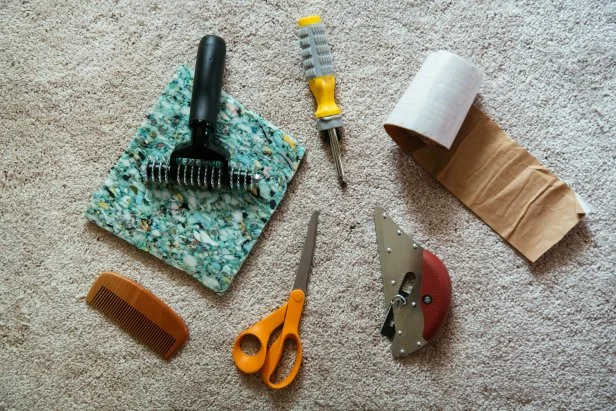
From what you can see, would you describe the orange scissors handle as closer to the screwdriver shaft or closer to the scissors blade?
the scissors blade

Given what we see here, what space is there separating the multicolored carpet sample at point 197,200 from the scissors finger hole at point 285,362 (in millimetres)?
137

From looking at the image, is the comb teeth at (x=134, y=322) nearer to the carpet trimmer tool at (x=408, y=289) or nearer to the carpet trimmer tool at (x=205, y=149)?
the carpet trimmer tool at (x=205, y=149)

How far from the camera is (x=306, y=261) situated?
2.65ft

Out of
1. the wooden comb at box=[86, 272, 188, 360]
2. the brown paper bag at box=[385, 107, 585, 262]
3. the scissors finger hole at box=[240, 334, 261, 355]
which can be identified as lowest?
the scissors finger hole at box=[240, 334, 261, 355]

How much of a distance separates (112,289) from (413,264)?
461mm

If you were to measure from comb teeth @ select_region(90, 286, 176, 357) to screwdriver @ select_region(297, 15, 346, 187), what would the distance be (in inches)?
14.5

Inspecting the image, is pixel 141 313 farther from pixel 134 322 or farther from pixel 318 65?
pixel 318 65

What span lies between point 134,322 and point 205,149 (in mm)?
287

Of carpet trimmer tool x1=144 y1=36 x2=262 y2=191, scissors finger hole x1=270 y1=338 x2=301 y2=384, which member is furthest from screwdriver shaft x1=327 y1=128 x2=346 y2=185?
scissors finger hole x1=270 y1=338 x2=301 y2=384

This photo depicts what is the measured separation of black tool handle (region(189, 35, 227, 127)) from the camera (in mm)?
764

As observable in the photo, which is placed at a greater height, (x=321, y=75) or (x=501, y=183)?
(x=321, y=75)

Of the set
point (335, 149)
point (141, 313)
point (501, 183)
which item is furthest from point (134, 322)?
point (501, 183)

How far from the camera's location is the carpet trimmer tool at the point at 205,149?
767 mm

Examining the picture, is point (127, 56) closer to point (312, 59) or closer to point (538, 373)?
point (312, 59)
